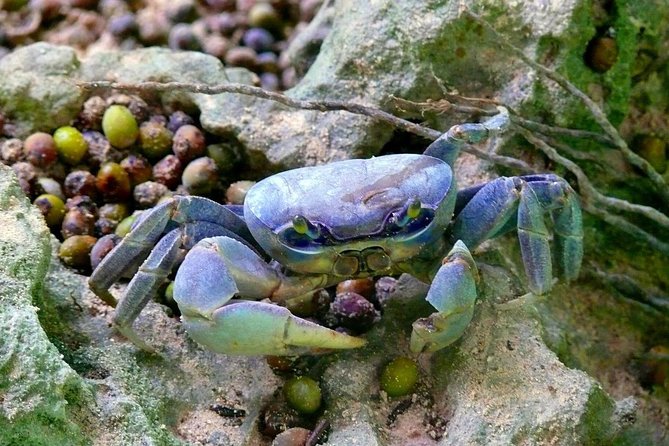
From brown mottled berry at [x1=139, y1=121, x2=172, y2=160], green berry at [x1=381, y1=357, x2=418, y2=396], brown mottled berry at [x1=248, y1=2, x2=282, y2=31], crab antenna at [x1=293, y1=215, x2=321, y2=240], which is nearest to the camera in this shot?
crab antenna at [x1=293, y1=215, x2=321, y2=240]

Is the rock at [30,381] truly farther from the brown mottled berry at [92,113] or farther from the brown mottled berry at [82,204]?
the brown mottled berry at [92,113]

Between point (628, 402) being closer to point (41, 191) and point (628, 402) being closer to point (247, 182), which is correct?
point (247, 182)

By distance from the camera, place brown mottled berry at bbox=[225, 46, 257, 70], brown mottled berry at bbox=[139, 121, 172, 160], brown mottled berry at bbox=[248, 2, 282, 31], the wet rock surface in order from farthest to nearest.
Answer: brown mottled berry at bbox=[248, 2, 282, 31]
brown mottled berry at bbox=[225, 46, 257, 70]
brown mottled berry at bbox=[139, 121, 172, 160]
the wet rock surface

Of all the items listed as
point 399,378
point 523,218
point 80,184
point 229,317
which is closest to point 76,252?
point 80,184

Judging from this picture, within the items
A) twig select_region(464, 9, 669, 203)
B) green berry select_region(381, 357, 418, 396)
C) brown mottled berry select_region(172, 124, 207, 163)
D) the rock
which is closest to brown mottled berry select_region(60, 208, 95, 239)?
brown mottled berry select_region(172, 124, 207, 163)

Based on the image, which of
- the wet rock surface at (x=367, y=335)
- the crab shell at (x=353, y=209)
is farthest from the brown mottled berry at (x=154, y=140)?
the crab shell at (x=353, y=209)

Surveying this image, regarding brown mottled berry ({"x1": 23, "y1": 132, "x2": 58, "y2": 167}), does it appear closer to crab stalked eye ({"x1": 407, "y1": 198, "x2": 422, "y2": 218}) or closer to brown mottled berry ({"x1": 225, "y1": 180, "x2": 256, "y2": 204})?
brown mottled berry ({"x1": 225, "y1": 180, "x2": 256, "y2": 204})

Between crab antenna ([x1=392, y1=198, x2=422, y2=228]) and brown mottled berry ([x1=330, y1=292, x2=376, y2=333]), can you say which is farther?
brown mottled berry ([x1=330, y1=292, x2=376, y2=333])
